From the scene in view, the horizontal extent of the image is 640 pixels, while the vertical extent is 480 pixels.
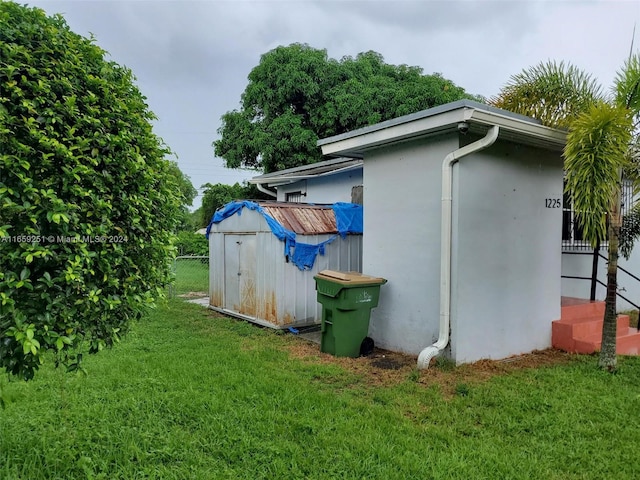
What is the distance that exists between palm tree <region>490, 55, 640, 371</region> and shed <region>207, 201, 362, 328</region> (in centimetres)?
385

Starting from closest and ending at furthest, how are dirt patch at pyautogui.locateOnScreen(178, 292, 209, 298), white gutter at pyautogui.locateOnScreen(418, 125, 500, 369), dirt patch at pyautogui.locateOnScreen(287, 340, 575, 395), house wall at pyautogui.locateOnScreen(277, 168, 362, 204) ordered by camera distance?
dirt patch at pyautogui.locateOnScreen(287, 340, 575, 395) < white gutter at pyautogui.locateOnScreen(418, 125, 500, 369) < house wall at pyautogui.locateOnScreen(277, 168, 362, 204) < dirt patch at pyautogui.locateOnScreen(178, 292, 209, 298)

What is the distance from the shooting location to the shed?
726 cm

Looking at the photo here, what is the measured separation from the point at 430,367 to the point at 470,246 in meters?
1.66

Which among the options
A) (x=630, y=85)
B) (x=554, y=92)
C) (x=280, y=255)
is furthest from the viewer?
(x=280, y=255)

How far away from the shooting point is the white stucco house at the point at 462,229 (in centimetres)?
501

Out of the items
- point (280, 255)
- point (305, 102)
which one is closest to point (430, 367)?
point (280, 255)

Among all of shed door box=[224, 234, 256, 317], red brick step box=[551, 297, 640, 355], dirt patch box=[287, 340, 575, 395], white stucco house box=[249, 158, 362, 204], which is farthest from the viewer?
white stucco house box=[249, 158, 362, 204]

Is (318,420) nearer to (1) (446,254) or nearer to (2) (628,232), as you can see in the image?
(1) (446,254)

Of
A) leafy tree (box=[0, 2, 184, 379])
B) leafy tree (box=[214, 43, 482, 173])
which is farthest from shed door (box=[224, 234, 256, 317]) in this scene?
leafy tree (box=[214, 43, 482, 173])

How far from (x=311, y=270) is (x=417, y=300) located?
258 centimetres

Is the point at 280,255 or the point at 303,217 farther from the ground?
the point at 303,217

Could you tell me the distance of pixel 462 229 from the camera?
5.07 metres

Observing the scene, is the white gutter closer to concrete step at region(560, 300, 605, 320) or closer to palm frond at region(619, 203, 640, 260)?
concrete step at region(560, 300, 605, 320)

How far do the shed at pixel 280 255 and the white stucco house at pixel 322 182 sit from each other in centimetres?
156
